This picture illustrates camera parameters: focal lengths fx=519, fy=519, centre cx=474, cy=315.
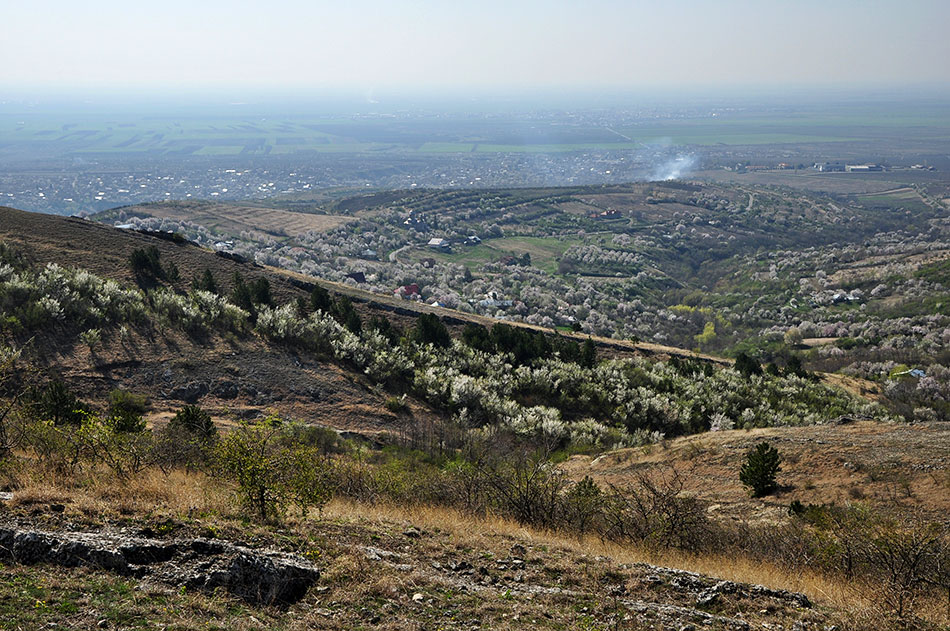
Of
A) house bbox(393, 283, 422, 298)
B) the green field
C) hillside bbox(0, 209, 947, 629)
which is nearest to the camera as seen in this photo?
hillside bbox(0, 209, 947, 629)

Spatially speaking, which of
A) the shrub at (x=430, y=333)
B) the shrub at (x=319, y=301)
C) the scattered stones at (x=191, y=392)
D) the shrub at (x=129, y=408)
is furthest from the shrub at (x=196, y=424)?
the shrub at (x=430, y=333)

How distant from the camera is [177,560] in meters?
6.96

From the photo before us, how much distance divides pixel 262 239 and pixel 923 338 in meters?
95.7

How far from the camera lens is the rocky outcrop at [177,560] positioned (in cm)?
641

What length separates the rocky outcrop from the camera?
6.41 meters

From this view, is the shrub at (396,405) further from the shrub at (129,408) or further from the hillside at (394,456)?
the shrub at (129,408)

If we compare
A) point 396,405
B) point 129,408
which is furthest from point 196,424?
point 396,405

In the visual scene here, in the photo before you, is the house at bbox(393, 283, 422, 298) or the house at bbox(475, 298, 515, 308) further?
the house at bbox(475, 298, 515, 308)

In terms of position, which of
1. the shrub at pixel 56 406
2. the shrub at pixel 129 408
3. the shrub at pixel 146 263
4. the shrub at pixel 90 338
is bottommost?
the shrub at pixel 129 408

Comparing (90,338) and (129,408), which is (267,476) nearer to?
(129,408)

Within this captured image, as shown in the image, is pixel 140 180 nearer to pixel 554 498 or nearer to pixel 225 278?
pixel 225 278

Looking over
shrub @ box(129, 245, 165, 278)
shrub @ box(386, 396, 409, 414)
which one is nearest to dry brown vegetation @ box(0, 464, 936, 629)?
shrub @ box(386, 396, 409, 414)

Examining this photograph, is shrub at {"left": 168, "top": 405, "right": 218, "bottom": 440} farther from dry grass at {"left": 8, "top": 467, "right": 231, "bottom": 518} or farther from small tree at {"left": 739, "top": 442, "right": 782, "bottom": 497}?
small tree at {"left": 739, "top": 442, "right": 782, "bottom": 497}

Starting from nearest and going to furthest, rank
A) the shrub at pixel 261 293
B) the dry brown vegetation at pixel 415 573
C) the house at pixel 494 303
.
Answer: the dry brown vegetation at pixel 415 573 → the shrub at pixel 261 293 → the house at pixel 494 303
